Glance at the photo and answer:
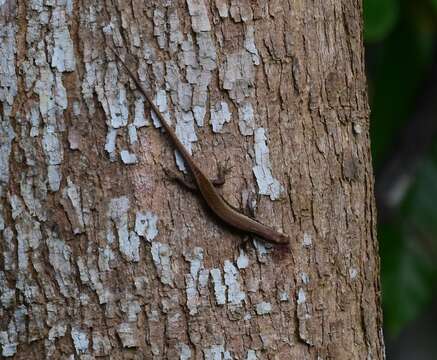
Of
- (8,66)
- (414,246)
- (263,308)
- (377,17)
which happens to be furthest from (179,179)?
(414,246)

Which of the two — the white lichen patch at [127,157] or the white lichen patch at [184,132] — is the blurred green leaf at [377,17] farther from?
the white lichen patch at [127,157]

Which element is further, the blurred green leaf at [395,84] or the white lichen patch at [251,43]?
the blurred green leaf at [395,84]

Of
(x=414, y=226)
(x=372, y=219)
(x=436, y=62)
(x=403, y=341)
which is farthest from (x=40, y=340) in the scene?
(x=403, y=341)

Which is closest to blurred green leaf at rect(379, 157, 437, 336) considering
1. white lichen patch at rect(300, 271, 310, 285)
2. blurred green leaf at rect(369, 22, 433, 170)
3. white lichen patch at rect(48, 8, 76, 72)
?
blurred green leaf at rect(369, 22, 433, 170)

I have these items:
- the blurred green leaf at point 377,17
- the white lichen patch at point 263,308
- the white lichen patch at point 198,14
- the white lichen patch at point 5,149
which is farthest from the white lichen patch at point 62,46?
the blurred green leaf at point 377,17

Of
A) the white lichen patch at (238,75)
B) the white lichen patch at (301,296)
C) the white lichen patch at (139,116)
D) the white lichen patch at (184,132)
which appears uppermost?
the white lichen patch at (238,75)

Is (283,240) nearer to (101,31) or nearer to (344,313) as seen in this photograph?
(344,313)

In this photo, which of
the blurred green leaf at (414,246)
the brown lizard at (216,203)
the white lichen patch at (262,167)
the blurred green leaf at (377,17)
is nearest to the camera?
the brown lizard at (216,203)

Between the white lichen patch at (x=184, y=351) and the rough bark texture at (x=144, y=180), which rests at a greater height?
the rough bark texture at (x=144, y=180)

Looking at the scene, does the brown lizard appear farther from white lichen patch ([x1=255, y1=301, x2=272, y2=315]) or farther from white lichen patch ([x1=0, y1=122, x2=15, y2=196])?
white lichen patch ([x1=0, y1=122, x2=15, y2=196])
